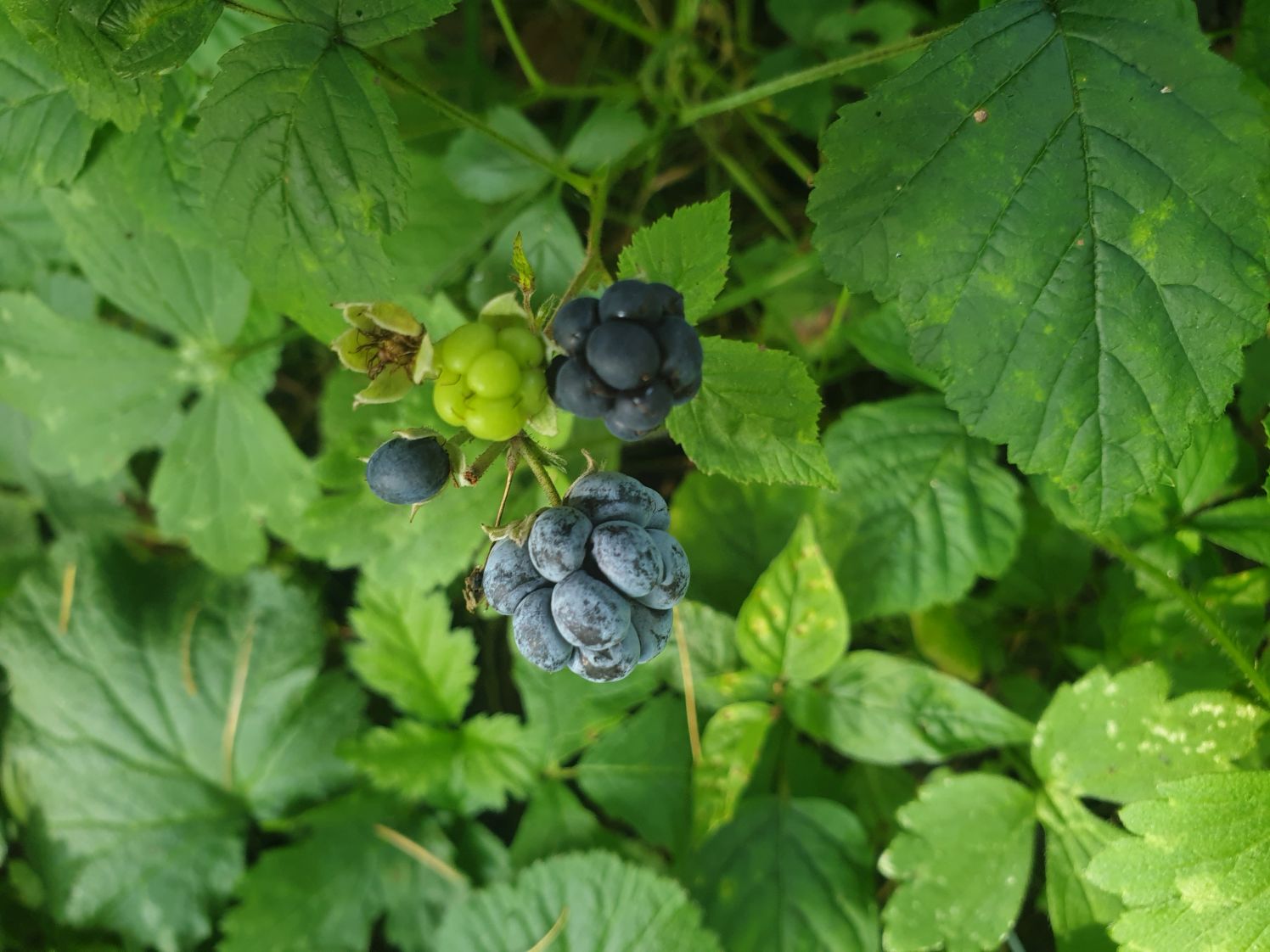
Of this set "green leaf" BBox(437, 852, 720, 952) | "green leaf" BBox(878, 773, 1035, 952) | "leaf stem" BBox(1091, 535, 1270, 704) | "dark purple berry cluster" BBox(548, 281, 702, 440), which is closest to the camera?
"dark purple berry cluster" BBox(548, 281, 702, 440)

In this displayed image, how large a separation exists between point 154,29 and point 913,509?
74.2 inches

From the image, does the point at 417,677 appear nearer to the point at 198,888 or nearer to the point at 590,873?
the point at 590,873

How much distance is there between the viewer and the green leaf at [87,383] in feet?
8.62

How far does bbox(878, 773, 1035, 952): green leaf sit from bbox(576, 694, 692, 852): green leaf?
0.61m

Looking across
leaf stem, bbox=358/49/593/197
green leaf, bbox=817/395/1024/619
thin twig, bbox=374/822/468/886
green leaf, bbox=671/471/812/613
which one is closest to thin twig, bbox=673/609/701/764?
green leaf, bbox=671/471/812/613

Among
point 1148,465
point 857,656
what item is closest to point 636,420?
point 1148,465

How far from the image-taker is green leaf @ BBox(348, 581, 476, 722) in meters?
2.58

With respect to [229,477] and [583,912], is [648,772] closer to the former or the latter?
[583,912]

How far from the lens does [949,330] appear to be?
1.66m

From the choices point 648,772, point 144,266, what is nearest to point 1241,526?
point 648,772

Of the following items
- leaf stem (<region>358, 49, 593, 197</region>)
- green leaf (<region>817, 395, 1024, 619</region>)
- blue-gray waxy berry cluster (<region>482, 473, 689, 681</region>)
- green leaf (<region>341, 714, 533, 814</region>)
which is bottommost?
green leaf (<region>341, 714, 533, 814</region>)

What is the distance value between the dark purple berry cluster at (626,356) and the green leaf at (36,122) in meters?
1.51

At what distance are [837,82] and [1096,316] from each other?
1.16 meters

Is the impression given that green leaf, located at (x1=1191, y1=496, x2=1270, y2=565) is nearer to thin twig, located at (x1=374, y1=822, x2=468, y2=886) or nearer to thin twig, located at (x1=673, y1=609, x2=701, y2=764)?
thin twig, located at (x1=673, y1=609, x2=701, y2=764)
